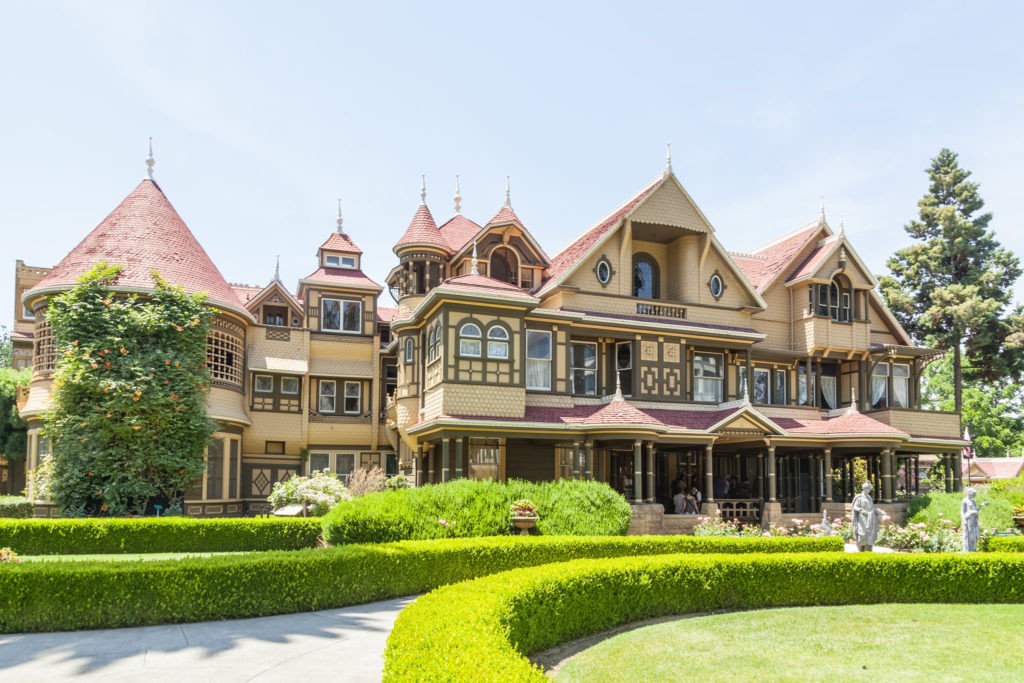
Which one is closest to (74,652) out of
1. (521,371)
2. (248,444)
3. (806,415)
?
(521,371)

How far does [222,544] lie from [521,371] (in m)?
9.91

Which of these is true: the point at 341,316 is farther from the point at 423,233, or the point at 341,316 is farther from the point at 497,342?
the point at 497,342

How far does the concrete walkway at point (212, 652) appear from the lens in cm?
916

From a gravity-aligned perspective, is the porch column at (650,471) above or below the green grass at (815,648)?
above

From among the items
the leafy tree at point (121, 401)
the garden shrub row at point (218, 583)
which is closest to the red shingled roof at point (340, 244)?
the leafy tree at point (121, 401)

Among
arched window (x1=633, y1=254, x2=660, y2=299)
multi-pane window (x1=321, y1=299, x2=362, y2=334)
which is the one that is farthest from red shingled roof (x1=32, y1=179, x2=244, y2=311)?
arched window (x1=633, y1=254, x2=660, y2=299)

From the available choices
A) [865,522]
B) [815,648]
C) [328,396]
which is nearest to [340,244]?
[328,396]

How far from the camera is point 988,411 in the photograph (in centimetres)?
7556

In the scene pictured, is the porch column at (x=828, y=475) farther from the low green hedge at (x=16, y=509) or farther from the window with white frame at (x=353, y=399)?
the low green hedge at (x=16, y=509)

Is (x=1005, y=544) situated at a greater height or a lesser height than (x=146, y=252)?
lesser

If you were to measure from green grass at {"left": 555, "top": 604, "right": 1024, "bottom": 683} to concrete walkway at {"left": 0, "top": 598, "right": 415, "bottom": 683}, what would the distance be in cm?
277

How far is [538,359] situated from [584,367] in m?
2.23

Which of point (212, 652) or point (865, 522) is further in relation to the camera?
point (865, 522)

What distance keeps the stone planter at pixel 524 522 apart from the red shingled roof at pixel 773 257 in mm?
16973
